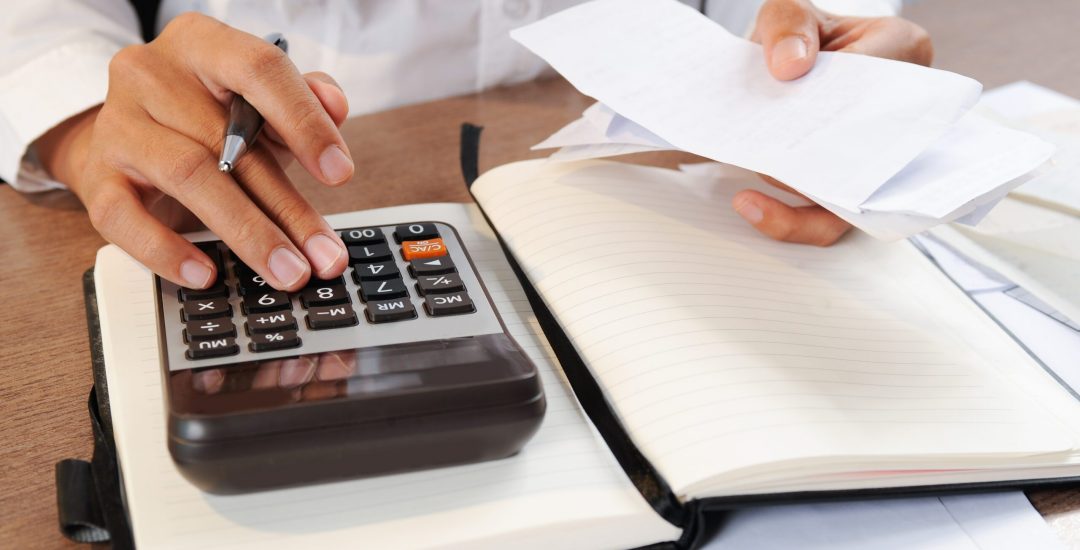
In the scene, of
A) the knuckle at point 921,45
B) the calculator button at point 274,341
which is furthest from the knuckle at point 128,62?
the knuckle at point 921,45

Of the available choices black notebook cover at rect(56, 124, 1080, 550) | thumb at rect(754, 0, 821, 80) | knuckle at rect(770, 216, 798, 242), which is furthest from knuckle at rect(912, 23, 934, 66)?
black notebook cover at rect(56, 124, 1080, 550)

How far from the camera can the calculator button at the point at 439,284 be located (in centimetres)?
38

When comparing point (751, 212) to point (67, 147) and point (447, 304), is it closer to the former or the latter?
point (447, 304)

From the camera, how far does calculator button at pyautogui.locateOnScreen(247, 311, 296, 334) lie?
347 mm

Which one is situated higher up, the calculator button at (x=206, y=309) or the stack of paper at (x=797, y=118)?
the stack of paper at (x=797, y=118)

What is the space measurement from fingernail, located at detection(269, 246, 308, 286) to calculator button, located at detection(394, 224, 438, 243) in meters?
0.06

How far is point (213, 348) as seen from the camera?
1.09 feet

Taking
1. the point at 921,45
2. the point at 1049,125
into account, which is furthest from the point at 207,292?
the point at 1049,125

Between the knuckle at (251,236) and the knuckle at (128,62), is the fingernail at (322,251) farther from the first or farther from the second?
the knuckle at (128,62)

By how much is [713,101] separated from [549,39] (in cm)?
12

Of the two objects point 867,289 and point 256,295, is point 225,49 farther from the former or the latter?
point 867,289

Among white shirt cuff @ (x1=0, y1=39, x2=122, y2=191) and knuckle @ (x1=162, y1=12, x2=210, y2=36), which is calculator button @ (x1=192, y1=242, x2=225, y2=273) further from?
white shirt cuff @ (x1=0, y1=39, x2=122, y2=191)

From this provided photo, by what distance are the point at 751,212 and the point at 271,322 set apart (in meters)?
0.27

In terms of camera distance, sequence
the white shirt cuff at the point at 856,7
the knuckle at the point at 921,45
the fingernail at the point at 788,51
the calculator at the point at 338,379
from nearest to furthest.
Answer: the calculator at the point at 338,379 → the fingernail at the point at 788,51 → the knuckle at the point at 921,45 → the white shirt cuff at the point at 856,7
